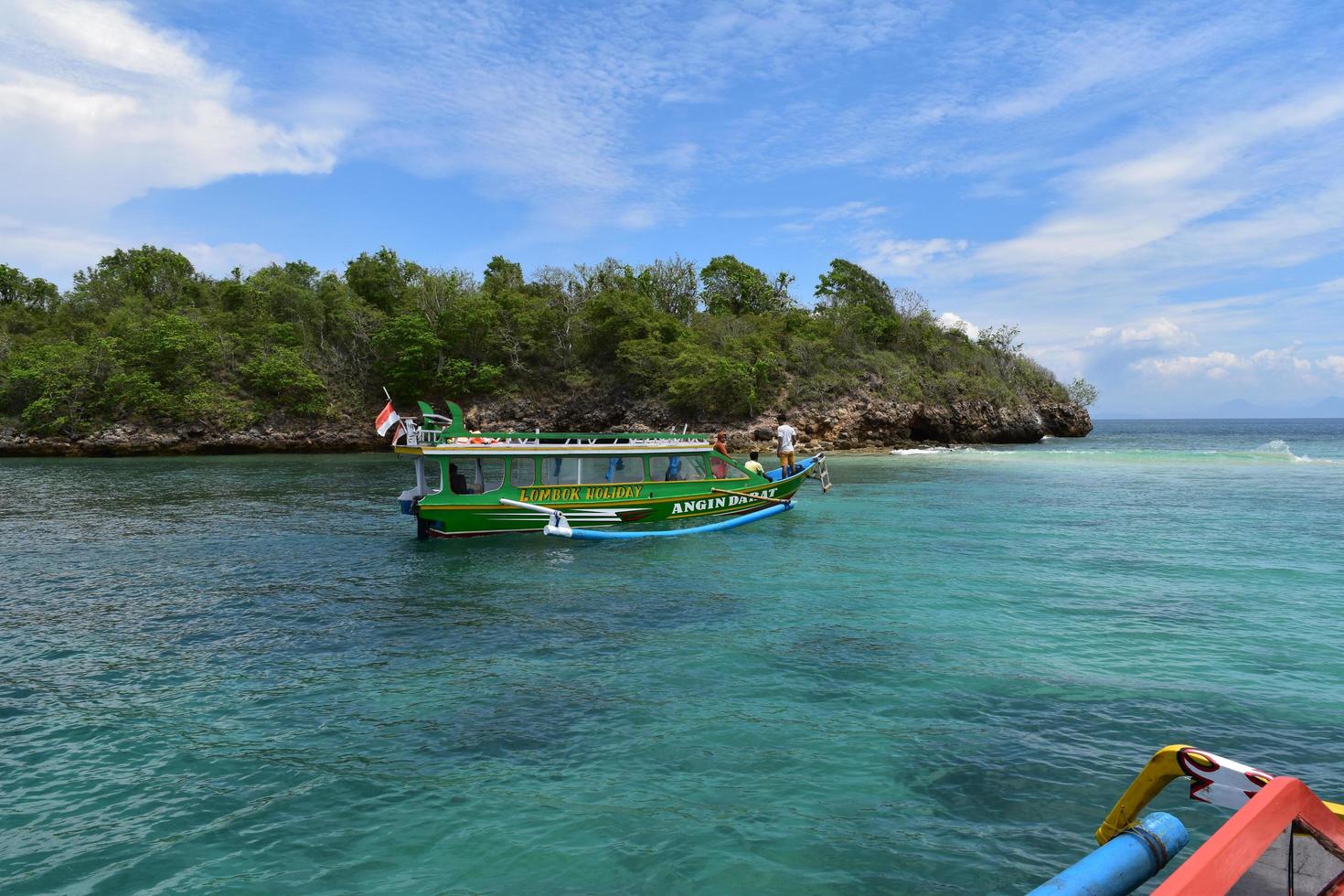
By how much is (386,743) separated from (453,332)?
211 feet

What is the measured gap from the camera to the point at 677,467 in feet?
74.7

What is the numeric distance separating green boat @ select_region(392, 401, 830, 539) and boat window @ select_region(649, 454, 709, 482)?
3 cm

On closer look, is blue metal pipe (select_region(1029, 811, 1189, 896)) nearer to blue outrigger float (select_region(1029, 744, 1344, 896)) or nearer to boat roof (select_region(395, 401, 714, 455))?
blue outrigger float (select_region(1029, 744, 1344, 896))

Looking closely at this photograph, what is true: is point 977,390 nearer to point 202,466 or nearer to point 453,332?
point 453,332

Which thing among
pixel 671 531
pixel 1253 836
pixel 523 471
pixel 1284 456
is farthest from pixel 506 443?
pixel 1284 456

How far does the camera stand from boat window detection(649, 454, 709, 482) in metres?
22.4

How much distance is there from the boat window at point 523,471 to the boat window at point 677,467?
358 centimetres

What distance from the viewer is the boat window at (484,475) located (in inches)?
797

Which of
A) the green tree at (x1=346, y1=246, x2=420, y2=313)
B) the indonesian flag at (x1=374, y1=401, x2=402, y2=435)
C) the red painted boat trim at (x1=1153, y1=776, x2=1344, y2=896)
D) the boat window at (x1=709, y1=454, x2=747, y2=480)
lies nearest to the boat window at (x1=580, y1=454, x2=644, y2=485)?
the boat window at (x1=709, y1=454, x2=747, y2=480)

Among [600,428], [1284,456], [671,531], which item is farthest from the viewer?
[600,428]

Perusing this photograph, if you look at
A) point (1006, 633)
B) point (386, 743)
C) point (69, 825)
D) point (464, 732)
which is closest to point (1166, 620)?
point (1006, 633)

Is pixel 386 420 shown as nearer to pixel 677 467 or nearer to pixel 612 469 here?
Answer: pixel 612 469

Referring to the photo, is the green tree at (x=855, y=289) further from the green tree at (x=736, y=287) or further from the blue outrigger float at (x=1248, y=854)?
the blue outrigger float at (x=1248, y=854)

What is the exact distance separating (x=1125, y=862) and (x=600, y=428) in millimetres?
64691
